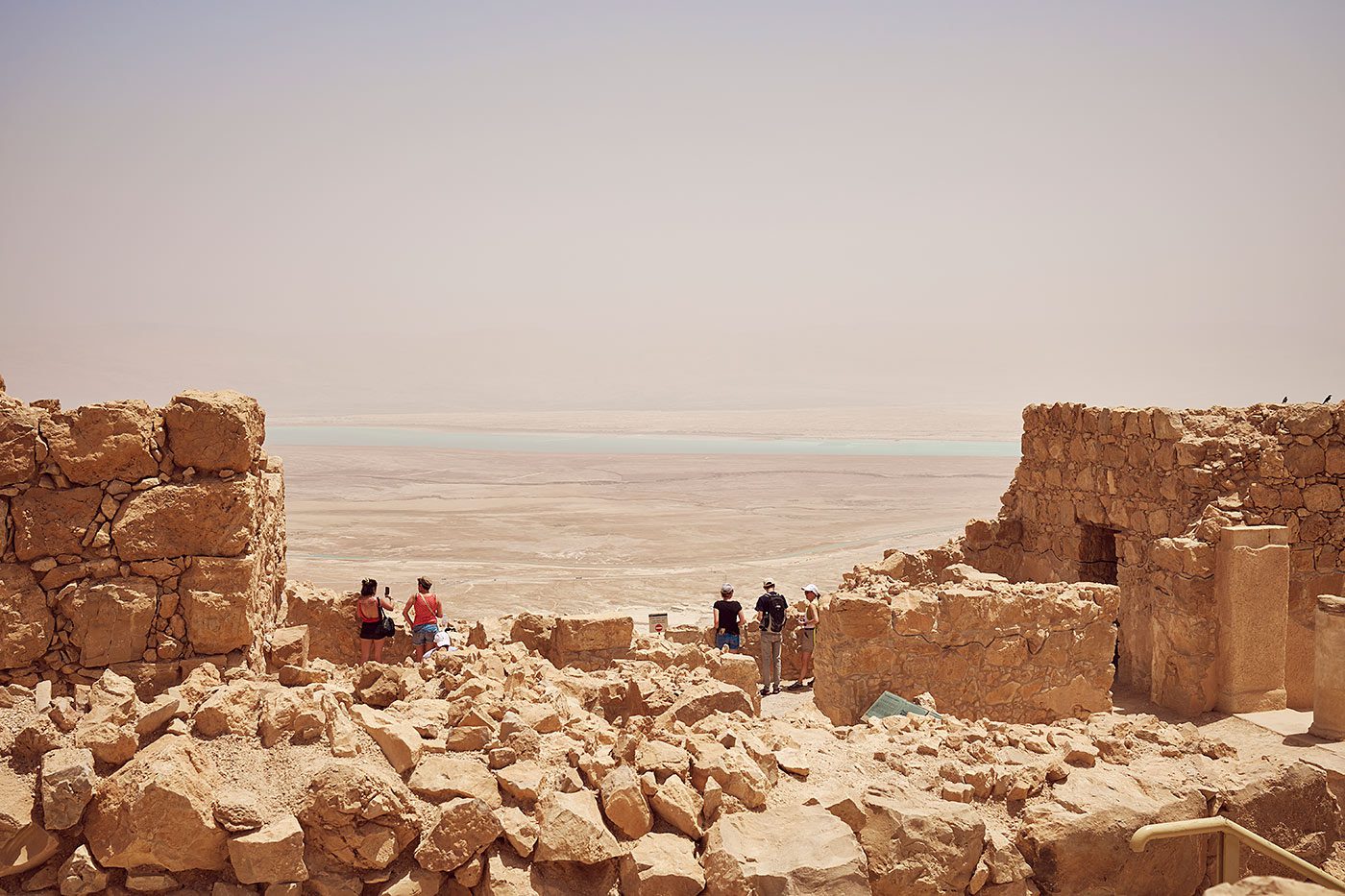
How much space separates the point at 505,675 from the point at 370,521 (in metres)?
22.9

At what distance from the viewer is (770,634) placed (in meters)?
11.3

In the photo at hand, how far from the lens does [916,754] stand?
202 inches

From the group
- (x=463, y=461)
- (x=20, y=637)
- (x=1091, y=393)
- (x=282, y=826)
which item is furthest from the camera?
(x=1091, y=393)

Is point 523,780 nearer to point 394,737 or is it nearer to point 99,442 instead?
point 394,737

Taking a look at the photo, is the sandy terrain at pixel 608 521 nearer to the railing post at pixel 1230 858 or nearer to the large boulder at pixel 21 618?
the large boulder at pixel 21 618

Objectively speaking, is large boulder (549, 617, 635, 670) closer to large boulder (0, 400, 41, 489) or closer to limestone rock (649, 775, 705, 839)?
limestone rock (649, 775, 705, 839)

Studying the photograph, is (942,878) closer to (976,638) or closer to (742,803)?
(742,803)

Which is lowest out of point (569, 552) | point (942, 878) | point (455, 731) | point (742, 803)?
point (569, 552)

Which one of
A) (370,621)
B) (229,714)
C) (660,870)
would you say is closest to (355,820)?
(229,714)

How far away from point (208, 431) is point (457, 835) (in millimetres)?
2812

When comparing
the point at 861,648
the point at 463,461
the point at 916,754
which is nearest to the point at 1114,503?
the point at 861,648

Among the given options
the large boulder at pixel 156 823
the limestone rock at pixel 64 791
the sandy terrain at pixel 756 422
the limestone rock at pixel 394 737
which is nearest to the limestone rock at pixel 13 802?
the limestone rock at pixel 64 791

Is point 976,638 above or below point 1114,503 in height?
below

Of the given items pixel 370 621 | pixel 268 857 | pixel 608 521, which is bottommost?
pixel 608 521
